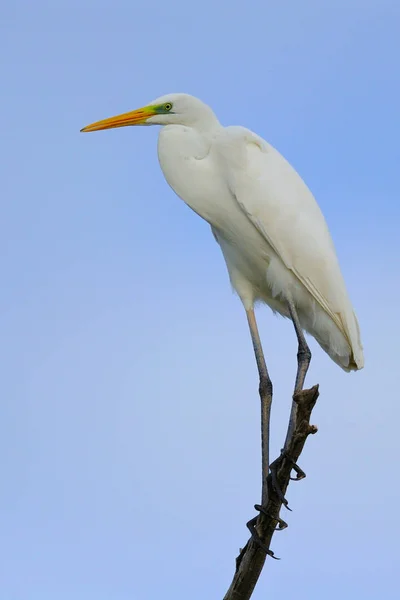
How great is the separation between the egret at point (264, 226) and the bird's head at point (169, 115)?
1cm

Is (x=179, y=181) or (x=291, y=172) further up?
(x=291, y=172)

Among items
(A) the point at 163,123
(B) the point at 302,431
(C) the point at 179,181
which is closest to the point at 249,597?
(B) the point at 302,431

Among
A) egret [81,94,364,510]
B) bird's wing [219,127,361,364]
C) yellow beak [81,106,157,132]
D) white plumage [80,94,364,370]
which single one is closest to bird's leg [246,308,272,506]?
egret [81,94,364,510]

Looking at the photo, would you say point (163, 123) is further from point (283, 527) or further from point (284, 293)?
point (283, 527)

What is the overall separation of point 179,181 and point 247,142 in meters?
0.46

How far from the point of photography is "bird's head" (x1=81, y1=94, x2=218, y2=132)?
17.4 feet

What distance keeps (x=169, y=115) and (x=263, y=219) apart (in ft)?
3.12

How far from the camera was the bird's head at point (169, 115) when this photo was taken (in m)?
5.29

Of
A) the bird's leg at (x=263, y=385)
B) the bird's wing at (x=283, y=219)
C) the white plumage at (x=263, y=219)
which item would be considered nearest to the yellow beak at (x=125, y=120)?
the white plumage at (x=263, y=219)

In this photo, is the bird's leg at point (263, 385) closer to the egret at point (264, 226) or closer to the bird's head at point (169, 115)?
the egret at point (264, 226)

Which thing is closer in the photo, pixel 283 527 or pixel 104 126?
pixel 283 527

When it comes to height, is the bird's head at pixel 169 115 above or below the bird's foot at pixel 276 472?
above

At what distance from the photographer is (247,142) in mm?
5109

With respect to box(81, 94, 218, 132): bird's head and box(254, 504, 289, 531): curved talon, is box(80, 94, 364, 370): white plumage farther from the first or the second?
box(254, 504, 289, 531): curved talon
